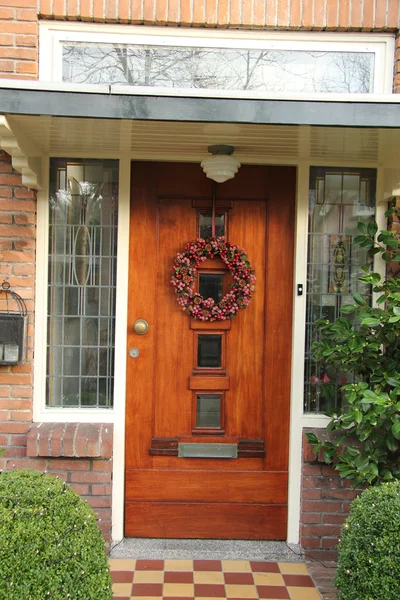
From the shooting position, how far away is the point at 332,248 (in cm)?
361

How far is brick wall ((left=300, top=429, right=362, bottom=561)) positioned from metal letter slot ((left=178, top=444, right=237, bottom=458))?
1.53 ft

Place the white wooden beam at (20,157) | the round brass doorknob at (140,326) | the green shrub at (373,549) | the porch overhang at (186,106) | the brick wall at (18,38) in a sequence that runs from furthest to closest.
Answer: the round brass doorknob at (140,326) → the brick wall at (18,38) → the white wooden beam at (20,157) → the porch overhang at (186,106) → the green shrub at (373,549)

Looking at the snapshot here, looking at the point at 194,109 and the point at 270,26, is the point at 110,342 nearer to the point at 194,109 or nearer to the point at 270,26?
the point at 194,109

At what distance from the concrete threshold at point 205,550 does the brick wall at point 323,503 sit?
16 centimetres

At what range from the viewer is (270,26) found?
3363 millimetres

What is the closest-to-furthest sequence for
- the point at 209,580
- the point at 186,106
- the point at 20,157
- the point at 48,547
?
the point at 48,547 → the point at 186,106 → the point at 20,157 → the point at 209,580

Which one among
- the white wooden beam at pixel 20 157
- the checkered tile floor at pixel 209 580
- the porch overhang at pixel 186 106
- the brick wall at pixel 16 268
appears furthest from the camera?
the brick wall at pixel 16 268

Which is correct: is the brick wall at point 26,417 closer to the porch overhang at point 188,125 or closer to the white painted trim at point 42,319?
the white painted trim at point 42,319

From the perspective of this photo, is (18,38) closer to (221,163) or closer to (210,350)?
(221,163)

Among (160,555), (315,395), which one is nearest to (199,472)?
(160,555)

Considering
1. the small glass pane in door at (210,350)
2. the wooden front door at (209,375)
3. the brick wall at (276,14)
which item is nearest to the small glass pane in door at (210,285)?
the wooden front door at (209,375)

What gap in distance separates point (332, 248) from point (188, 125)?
1.29 meters

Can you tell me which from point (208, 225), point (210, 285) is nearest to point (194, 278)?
point (210, 285)

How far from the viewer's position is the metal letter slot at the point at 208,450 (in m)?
3.64
